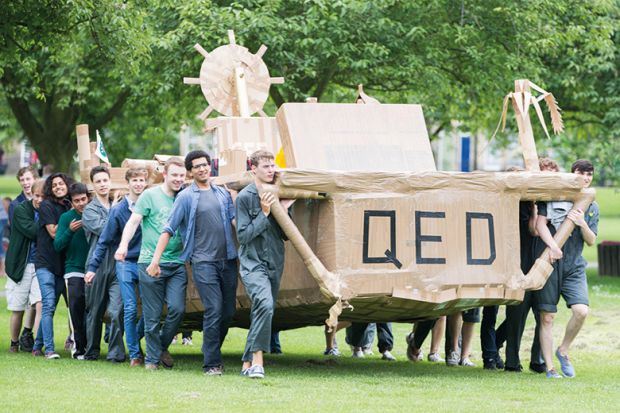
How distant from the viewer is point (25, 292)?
13961 millimetres

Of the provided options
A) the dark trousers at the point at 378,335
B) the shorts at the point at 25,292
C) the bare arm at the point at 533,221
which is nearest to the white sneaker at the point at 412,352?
the dark trousers at the point at 378,335

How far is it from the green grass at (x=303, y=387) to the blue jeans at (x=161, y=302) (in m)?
0.29

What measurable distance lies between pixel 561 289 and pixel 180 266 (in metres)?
3.36

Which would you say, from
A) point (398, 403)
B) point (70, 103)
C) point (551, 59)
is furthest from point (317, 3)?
point (398, 403)

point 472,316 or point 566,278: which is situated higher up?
point 566,278

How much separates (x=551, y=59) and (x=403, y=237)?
580 inches

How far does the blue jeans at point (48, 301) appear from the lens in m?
13.1

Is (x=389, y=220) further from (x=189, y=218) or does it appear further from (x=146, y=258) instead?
(x=146, y=258)

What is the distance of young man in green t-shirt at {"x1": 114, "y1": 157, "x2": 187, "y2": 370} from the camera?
38.8 feet

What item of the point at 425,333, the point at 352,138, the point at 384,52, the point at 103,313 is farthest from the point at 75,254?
the point at 384,52

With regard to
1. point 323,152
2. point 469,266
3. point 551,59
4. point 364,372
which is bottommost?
point 364,372

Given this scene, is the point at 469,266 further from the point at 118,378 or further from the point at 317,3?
the point at 317,3

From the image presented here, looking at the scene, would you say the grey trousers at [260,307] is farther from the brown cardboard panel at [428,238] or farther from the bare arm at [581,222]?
the bare arm at [581,222]

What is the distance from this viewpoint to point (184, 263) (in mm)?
11758
